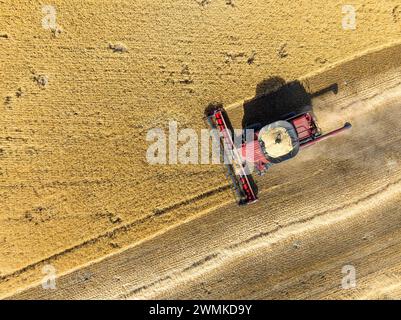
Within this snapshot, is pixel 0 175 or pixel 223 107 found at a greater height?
pixel 223 107

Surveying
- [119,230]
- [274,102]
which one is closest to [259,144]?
[274,102]

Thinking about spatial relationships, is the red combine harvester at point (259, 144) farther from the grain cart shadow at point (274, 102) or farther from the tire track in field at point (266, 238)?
the tire track in field at point (266, 238)

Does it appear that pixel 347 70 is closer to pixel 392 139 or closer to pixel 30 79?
pixel 392 139

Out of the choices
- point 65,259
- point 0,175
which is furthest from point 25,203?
point 65,259

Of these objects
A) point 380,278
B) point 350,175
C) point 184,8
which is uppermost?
point 184,8

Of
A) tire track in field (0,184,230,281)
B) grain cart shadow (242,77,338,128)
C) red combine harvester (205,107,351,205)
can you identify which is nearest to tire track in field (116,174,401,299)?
red combine harvester (205,107,351,205)

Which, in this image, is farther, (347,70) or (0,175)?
(347,70)

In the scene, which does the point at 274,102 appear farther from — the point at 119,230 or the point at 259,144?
the point at 119,230
